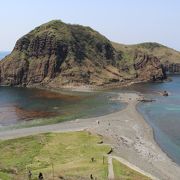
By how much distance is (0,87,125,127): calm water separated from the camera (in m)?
120

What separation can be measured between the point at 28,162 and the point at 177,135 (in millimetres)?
41243

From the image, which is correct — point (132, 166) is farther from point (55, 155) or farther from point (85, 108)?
point (85, 108)

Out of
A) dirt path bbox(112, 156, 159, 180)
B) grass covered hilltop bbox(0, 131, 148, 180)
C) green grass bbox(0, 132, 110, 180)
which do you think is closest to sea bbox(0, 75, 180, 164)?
dirt path bbox(112, 156, 159, 180)

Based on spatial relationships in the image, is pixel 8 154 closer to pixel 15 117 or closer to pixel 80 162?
pixel 80 162

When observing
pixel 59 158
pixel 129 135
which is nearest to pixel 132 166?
pixel 59 158

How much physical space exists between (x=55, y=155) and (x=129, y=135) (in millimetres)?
26737

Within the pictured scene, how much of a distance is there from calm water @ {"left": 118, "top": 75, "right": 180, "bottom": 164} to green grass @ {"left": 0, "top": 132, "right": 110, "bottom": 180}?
15116 mm

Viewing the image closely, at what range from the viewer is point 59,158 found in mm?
70250

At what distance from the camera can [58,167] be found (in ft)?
206

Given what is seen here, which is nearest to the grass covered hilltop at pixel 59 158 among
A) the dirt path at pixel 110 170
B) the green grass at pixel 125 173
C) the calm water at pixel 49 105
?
the green grass at pixel 125 173

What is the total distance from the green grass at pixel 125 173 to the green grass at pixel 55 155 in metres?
1.88

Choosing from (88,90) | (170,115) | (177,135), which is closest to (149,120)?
(170,115)

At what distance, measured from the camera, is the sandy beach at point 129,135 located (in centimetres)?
6914

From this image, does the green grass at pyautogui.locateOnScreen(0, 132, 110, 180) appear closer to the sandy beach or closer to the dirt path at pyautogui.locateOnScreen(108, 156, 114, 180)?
the dirt path at pyautogui.locateOnScreen(108, 156, 114, 180)
